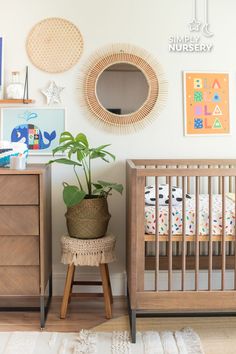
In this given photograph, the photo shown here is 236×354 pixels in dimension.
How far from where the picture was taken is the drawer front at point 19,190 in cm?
264

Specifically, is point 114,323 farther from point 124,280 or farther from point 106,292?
point 124,280

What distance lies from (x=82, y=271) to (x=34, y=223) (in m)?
0.81

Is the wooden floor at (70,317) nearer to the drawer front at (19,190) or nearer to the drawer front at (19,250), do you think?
the drawer front at (19,250)

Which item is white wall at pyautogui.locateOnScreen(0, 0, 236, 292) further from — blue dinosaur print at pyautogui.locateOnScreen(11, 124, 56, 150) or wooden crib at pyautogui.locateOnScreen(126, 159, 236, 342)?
wooden crib at pyautogui.locateOnScreen(126, 159, 236, 342)

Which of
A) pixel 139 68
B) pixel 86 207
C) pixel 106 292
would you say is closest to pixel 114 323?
pixel 106 292

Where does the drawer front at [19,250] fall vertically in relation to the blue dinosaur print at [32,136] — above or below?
below

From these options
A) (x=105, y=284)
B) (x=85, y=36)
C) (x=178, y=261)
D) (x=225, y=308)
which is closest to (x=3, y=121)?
(x=85, y=36)

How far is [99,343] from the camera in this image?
251cm

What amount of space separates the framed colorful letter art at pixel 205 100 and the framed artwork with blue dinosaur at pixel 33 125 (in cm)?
85

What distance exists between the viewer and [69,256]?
9.39ft

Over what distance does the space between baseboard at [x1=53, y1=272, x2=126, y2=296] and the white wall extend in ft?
0.05

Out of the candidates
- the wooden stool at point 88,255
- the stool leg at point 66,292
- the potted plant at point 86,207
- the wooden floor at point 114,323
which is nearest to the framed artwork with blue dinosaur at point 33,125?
the potted plant at point 86,207

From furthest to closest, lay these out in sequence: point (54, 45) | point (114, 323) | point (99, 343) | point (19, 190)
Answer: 1. point (54, 45)
2. point (114, 323)
3. point (19, 190)
4. point (99, 343)

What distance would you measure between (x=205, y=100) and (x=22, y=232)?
1.49m
